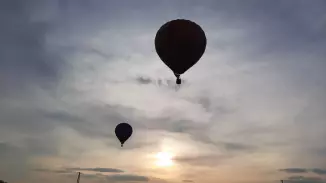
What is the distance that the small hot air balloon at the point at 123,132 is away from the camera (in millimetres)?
60844

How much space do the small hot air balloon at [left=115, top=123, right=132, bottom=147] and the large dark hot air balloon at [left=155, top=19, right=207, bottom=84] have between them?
2502cm

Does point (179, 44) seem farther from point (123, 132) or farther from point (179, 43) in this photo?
point (123, 132)

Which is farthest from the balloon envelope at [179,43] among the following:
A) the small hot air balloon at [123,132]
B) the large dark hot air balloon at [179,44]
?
the small hot air balloon at [123,132]

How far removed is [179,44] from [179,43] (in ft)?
0.37

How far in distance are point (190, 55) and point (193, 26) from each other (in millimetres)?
3030

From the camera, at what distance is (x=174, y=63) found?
38.8 metres

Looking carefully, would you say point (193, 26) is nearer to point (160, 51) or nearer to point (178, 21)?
point (178, 21)

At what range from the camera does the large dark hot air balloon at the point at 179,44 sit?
38375mm

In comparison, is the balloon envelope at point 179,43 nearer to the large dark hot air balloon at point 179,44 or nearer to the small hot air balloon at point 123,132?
the large dark hot air balloon at point 179,44

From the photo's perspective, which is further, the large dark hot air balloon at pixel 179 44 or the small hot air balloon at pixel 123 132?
the small hot air balloon at pixel 123 132

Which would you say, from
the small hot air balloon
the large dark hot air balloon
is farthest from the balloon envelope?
the small hot air balloon

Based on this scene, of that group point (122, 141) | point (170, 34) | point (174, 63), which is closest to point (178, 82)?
point (174, 63)

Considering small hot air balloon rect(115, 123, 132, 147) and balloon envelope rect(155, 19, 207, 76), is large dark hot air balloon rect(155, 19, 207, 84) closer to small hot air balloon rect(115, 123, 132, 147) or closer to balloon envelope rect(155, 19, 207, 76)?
balloon envelope rect(155, 19, 207, 76)

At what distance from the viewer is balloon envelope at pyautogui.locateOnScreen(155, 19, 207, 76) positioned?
3838 cm
